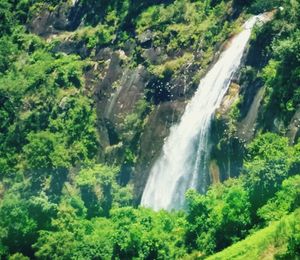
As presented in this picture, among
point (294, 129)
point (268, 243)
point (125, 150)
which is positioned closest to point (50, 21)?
point (125, 150)

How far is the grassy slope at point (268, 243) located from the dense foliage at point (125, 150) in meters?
0.10

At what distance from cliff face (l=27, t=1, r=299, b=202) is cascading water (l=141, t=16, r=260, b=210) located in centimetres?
73

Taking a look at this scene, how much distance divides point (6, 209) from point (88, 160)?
34.2 ft

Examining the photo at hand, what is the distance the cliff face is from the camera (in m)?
38.9

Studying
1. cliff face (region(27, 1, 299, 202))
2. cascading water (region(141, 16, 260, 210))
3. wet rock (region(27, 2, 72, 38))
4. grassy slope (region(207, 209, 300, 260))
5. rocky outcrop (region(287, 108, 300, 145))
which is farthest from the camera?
wet rock (region(27, 2, 72, 38))

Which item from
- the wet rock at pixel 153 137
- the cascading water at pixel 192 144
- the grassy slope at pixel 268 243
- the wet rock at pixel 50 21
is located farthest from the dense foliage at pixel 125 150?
the cascading water at pixel 192 144

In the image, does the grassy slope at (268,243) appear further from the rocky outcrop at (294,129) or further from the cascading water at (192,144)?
the cascading water at (192,144)

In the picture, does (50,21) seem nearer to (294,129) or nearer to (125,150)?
(125,150)

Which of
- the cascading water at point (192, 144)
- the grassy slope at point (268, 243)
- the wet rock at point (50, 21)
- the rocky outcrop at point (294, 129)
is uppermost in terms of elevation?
the wet rock at point (50, 21)

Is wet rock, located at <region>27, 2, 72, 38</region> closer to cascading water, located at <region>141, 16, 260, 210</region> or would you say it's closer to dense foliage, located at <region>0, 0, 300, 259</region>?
dense foliage, located at <region>0, 0, 300, 259</region>

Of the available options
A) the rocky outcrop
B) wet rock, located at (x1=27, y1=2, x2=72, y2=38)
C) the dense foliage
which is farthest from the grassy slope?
wet rock, located at (x1=27, y1=2, x2=72, y2=38)

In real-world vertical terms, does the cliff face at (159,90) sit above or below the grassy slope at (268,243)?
above

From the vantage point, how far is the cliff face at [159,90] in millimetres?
38875

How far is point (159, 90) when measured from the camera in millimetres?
46844
